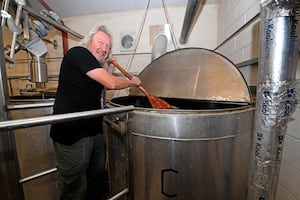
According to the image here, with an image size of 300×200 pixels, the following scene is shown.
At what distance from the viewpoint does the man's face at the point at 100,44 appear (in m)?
1.08

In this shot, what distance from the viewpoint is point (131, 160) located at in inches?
33.7

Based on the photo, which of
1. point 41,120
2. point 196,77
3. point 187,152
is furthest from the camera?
point 196,77

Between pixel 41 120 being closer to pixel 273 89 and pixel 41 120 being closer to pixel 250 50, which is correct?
pixel 273 89

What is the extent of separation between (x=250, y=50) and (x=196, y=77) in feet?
1.57

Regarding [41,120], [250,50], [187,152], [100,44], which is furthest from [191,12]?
[41,120]

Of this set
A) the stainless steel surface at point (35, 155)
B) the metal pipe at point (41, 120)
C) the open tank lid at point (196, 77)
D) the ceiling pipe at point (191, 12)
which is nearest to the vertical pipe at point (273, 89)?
the open tank lid at point (196, 77)

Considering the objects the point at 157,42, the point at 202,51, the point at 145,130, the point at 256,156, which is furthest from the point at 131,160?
the point at 157,42

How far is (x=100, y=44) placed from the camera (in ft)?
3.56

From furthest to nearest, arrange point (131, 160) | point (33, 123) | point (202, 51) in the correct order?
point (202, 51)
point (131, 160)
point (33, 123)

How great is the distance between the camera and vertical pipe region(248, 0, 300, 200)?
64cm

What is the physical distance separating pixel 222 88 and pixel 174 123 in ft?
1.63

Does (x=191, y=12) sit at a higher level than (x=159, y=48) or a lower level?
higher

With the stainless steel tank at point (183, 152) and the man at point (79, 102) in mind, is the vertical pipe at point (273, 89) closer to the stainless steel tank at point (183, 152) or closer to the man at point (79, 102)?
the stainless steel tank at point (183, 152)

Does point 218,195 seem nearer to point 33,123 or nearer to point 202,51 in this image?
point 33,123
